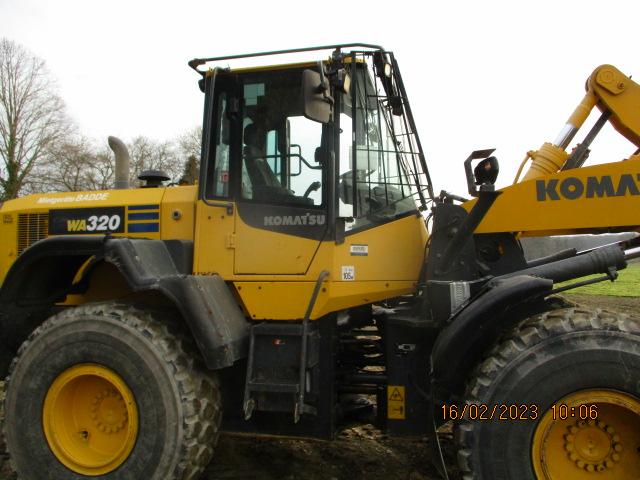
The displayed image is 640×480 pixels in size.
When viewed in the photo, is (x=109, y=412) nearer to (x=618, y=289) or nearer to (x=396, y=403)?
Answer: (x=396, y=403)

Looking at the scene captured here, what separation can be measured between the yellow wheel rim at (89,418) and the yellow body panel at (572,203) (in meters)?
2.77

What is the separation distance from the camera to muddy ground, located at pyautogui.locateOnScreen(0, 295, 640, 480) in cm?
396

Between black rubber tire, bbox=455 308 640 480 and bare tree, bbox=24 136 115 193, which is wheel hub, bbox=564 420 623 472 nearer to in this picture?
black rubber tire, bbox=455 308 640 480

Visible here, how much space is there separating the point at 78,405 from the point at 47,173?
2869 cm

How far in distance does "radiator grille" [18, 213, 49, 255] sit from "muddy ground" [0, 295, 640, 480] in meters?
1.85

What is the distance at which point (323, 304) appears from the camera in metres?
3.51

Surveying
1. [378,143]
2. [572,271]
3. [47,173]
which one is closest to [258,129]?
[378,143]

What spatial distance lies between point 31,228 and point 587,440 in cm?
443

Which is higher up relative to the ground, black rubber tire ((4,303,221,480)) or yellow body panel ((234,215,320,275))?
yellow body panel ((234,215,320,275))

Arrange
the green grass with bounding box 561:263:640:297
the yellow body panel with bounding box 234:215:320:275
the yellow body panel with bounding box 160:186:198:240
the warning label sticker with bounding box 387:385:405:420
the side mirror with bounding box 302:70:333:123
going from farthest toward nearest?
1. the green grass with bounding box 561:263:640:297
2. the yellow body panel with bounding box 160:186:198:240
3. the yellow body panel with bounding box 234:215:320:275
4. the warning label sticker with bounding box 387:385:405:420
5. the side mirror with bounding box 302:70:333:123

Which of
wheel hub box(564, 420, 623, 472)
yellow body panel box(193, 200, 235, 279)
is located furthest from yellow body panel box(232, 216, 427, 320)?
wheel hub box(564, 420, 623, 472)

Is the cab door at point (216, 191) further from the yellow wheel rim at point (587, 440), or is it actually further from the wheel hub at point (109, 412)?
the yellow wheel rim at point (587, 440)

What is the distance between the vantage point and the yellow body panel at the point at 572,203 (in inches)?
129

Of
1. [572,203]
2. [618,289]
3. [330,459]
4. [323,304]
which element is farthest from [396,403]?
[618,289]
